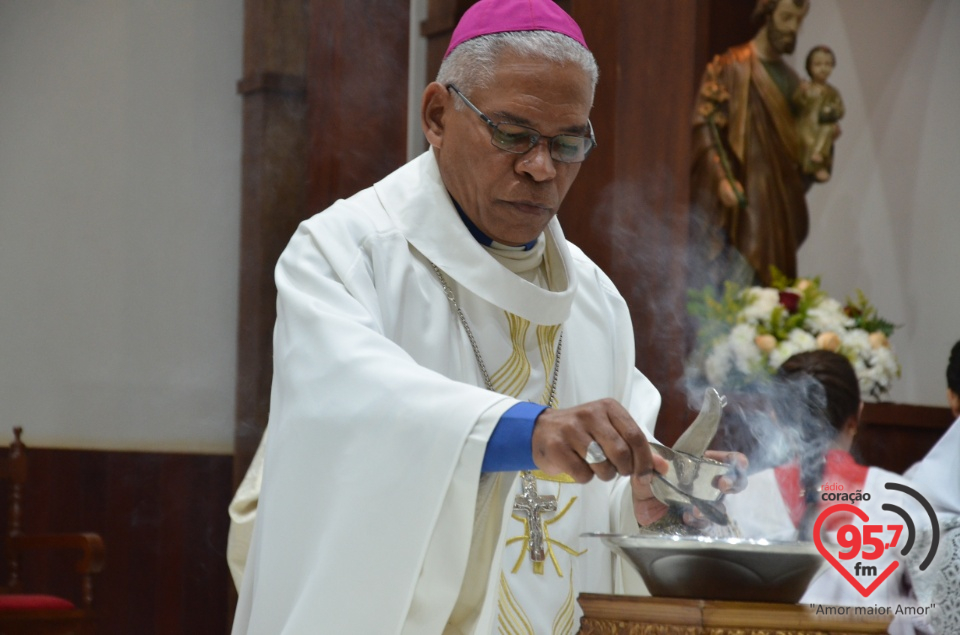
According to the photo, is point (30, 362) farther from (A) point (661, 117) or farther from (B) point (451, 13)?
(A) point (661, 117)

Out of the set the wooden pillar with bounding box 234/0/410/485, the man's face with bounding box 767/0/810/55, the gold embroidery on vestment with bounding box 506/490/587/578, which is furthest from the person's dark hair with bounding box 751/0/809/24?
the gold embroidery on vestment with bounding box 506/490/587/578

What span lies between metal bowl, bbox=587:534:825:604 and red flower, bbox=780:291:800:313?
3.99 m

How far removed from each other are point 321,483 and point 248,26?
5145 millimetres

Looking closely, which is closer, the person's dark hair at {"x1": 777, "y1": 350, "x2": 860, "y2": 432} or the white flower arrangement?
the person's dark hair at {"x1": 777, "y1": 350, "x2": 860, "y2": 432}

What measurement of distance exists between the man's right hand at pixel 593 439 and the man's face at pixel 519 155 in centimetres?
75

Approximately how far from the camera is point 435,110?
280cm

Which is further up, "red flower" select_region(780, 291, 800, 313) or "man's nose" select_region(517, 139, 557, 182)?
"man's nose" select_region(517, 139, 557, 182)

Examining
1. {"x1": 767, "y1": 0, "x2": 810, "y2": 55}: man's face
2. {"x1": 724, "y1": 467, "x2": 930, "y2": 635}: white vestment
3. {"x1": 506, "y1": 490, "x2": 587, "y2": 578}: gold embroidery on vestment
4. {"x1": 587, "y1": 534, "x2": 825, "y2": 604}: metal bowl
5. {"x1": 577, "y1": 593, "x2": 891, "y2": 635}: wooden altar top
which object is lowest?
{"x1": 724, "y1": 467, "x2": 930, "y2": 635}: white vestment

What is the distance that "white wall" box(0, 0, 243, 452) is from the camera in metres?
6.62

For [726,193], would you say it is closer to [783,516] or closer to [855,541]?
[783,516]

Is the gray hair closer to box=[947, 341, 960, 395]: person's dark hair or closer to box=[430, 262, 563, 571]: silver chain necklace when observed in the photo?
box=[430, 262, 563, 571]: silver chain necklace

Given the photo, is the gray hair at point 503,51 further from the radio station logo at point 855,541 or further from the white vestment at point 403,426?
the radio station logo at point 855,541

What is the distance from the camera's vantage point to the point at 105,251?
6820mm

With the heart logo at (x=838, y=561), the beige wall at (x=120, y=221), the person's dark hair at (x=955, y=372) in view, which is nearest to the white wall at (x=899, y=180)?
the beige wall at (x=120, y=221)
